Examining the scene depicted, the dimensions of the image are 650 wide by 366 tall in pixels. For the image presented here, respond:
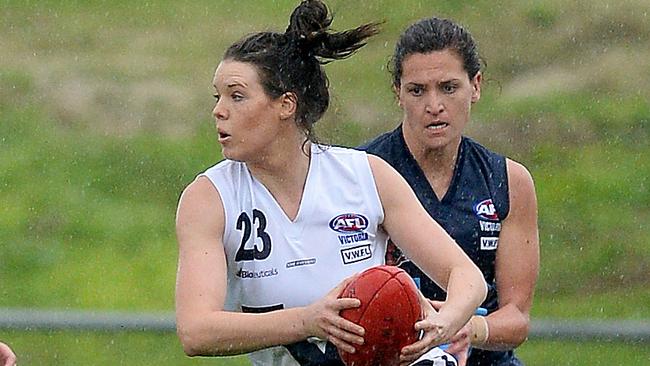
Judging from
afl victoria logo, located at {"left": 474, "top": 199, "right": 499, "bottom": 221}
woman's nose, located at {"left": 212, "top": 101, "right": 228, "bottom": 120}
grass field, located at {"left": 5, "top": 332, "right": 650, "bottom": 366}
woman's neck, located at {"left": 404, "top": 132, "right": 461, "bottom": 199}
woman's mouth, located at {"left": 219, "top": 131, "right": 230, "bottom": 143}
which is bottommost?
grass field, located at {"left": 5, "top": 332, "right": 650, "bottom": 366}

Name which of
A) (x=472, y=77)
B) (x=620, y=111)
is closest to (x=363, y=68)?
(x=620, y=111)

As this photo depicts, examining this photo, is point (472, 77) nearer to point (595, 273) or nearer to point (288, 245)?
point (288, 245)

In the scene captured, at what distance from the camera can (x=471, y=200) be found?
5211 mm

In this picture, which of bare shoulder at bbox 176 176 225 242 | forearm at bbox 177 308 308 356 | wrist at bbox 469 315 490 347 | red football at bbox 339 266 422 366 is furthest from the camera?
wrist at bbox 469 315 490 347

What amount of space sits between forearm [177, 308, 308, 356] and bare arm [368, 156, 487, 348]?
0.46 meters

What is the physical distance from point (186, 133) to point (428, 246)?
9427 millimetres

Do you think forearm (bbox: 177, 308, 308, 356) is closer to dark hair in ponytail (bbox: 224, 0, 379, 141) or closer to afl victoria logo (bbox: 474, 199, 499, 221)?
dark hair in ponytail (bbox: 224, 0, 379, 141)

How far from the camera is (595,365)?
29.6 ft

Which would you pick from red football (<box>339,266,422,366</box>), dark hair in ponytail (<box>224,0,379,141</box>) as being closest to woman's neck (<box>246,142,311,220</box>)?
dark hair in ponytail (<box>224,0,379,141</box>)

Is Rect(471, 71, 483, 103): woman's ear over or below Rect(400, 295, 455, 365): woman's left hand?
over

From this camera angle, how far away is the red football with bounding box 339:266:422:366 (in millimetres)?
3945

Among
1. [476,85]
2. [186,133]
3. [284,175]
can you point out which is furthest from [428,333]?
[186,133]

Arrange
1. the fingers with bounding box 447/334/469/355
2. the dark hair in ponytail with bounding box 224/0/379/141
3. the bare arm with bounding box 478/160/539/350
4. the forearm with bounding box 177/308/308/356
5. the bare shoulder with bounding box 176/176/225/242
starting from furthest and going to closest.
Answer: the bare arm with bounding box 478/160/539/350 < the dark hair in ponytail with bounding box 224/0/379/141 < the fingers with bounding box 447/334/469/355 < the bare shoulder with bounding box 176/176/225/242 < the forearm with bounding box 177/308/308/356

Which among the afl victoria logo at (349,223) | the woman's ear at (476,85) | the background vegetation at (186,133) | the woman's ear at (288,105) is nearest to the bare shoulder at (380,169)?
the afl victoria logo at (349,223)
